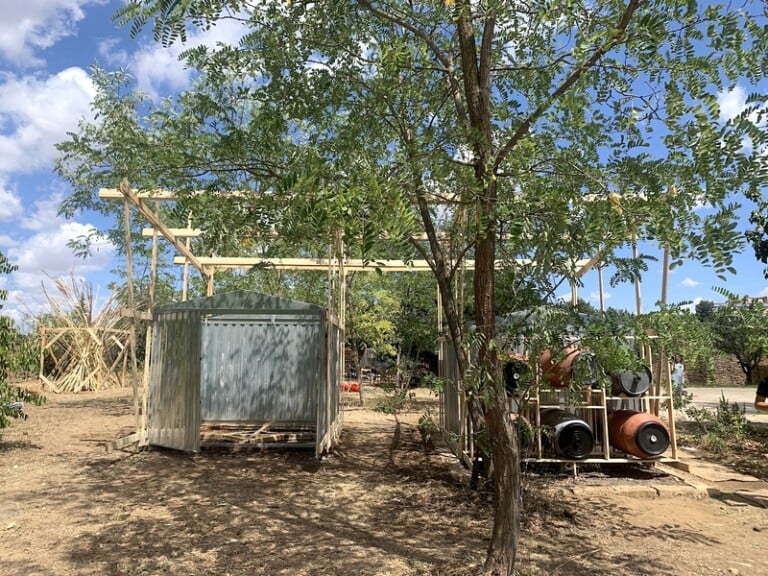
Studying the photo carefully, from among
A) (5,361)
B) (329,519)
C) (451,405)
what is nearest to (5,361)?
(5,361)

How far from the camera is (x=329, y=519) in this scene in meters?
5.39

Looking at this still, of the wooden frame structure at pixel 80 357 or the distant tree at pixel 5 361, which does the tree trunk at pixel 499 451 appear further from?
the wooden frame structure at pixel 80 357

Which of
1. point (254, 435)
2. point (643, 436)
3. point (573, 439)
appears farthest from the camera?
point (254, 435)

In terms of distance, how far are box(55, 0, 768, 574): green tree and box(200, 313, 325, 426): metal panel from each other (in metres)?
5.69

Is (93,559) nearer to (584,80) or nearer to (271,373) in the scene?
(584,80)

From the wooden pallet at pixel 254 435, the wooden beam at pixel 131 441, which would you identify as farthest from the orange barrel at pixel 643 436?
the wooden beam at pixel 131 441

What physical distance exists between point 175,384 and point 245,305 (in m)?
1.60

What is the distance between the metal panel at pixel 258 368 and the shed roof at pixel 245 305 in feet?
5.17

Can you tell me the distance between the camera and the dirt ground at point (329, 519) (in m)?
4.23

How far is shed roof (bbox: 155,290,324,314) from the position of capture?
855 centimetres

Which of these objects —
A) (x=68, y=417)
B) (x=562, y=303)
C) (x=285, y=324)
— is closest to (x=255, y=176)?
(x=562, y=303)

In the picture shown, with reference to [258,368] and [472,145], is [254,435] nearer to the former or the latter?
[258,368]

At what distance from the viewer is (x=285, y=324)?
10.3m

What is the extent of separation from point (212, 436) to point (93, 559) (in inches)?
212
